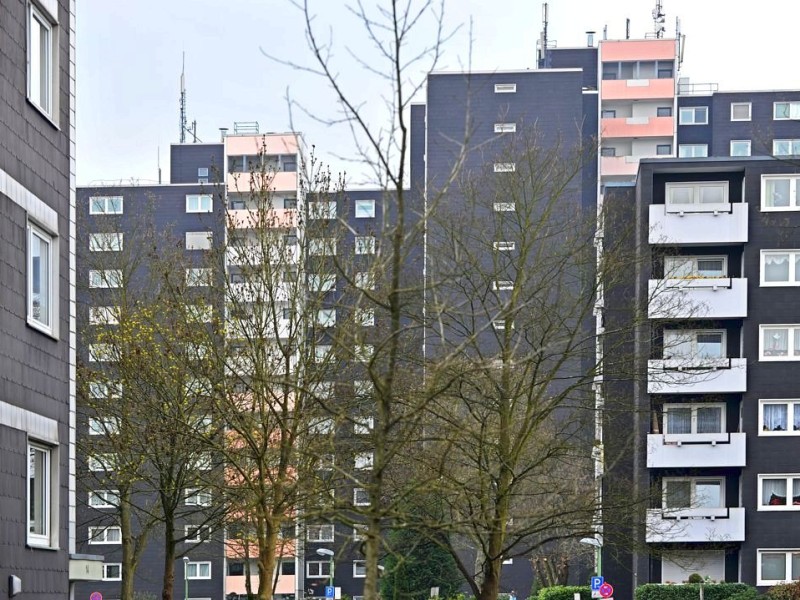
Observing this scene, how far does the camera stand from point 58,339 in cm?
2512

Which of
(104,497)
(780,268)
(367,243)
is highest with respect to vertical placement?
(780,268)

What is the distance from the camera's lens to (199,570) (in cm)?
9306

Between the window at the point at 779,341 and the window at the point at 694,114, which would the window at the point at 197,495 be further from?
the window at the point at 694,114

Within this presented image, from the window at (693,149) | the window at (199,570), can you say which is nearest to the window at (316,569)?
the window at (199,570)

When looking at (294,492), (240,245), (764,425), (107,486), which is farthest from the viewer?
(764,425)

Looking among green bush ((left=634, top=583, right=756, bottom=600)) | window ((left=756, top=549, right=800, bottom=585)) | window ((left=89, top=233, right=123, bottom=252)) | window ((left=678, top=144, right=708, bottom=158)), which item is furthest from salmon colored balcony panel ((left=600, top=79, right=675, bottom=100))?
window ((left=89, top=233, right=123, bottom=252))

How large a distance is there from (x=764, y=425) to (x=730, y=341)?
3.42 metres

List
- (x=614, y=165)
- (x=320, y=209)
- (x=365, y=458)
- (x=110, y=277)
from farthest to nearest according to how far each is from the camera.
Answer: (x=614, y=165)
(x=110, y=277)
(x=365, y=458)
(x=320, y=209)

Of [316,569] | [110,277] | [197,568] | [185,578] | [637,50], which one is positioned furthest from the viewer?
[637,50]

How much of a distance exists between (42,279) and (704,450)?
38.5m

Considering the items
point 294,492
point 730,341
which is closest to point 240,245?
point 294,492

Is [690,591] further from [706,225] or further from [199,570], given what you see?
[199,570]

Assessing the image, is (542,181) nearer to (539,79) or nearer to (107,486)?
(107,486)

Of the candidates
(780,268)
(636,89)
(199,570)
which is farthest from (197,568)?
(780,268)
